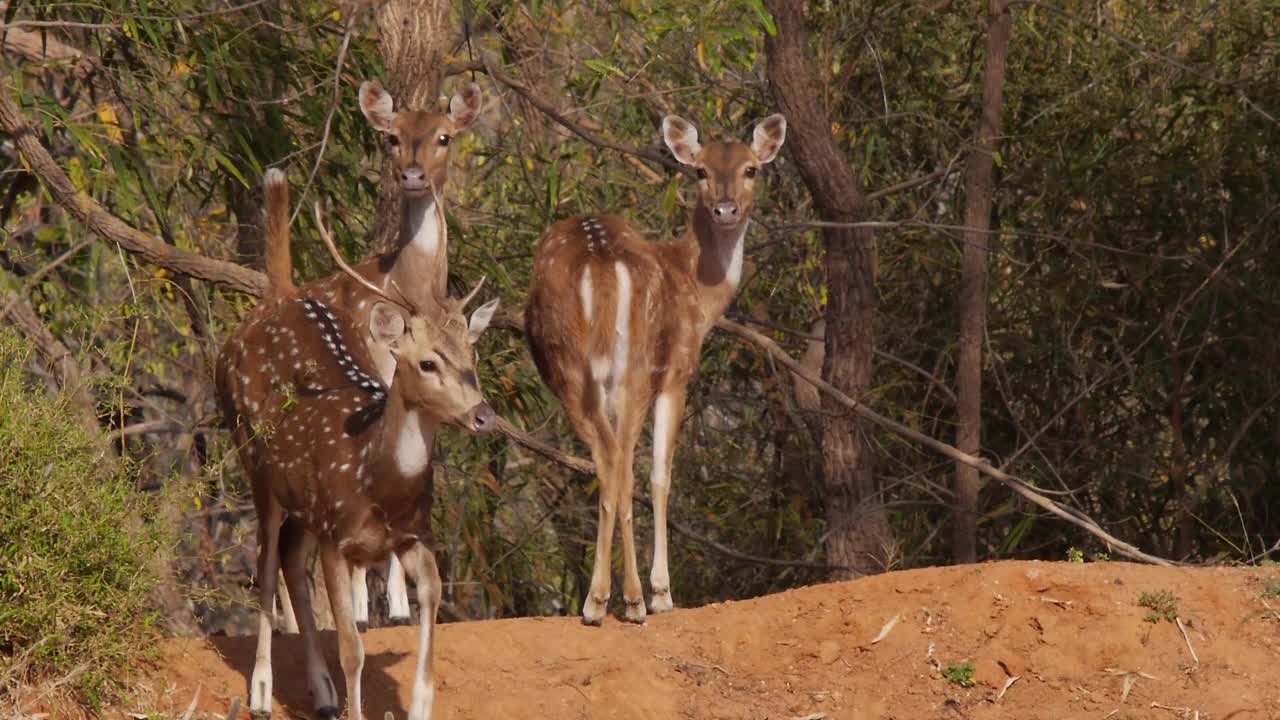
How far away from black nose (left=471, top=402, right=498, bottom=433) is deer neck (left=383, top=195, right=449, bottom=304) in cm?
242

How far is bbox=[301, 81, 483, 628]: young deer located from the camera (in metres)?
9.94

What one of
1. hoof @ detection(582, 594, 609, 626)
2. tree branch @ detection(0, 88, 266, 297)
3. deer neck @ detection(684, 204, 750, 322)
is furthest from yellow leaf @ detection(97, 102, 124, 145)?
hoof @ detection(582, 594, 609, 626)

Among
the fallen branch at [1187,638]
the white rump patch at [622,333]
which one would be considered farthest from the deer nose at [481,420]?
the fallen branch at [1187,638]

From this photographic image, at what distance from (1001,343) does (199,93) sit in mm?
5339

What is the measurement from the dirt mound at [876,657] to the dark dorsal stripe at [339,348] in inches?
51.4

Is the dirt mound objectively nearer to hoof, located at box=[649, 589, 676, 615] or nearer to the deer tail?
hoof, located at box=[649, 589, 676, 615]

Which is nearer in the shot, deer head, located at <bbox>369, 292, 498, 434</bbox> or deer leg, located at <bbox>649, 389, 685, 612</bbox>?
deer head, located at <bbox>369, 292, 498, 434</bbox>

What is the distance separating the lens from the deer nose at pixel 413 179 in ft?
33.1

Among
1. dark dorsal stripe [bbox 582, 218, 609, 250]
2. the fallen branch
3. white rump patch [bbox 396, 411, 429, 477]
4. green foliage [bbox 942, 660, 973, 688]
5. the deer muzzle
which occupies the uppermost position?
dark dorsal stripe [bbox 582, 218, 609, 250]

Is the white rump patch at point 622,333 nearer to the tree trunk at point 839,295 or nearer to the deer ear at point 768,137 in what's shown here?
the deer ear at point 768,137

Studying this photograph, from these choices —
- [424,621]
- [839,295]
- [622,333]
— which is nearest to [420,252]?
[622,333]

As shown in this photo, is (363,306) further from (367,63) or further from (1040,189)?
(1040,189)

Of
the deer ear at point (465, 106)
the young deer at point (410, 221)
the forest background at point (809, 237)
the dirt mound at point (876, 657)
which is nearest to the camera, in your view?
the dirt mound at point (876, 657)

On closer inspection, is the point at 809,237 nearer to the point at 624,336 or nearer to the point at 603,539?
the point at 624,336
